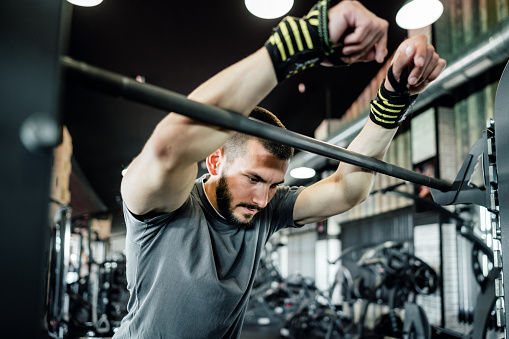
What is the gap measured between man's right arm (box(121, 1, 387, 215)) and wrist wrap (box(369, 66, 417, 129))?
252mm

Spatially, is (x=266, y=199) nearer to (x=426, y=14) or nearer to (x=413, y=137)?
(x=426, y=14)

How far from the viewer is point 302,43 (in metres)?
0.87

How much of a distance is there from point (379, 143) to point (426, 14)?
241cm

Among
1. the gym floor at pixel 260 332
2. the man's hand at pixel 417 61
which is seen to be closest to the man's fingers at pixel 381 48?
the man's hand at pixel 417 61

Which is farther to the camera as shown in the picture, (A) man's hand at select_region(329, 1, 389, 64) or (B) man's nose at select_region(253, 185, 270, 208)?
(B) man's nose at select_region(253, 185, 270, 208)

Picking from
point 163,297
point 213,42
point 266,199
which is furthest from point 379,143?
point 213,42

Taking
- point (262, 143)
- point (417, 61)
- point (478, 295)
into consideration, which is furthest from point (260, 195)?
point (478, 295)

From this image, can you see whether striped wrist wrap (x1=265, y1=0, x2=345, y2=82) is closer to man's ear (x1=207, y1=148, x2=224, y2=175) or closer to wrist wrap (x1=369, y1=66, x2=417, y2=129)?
wrist wrap (x1=369, y1=66, x2=417, y2=129)

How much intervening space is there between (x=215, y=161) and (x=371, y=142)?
60cm

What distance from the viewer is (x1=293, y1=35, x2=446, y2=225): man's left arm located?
110 centimetres

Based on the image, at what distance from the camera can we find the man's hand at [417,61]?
1.08 meters

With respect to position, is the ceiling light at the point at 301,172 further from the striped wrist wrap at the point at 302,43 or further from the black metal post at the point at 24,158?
the black metal post at the point at 24,158

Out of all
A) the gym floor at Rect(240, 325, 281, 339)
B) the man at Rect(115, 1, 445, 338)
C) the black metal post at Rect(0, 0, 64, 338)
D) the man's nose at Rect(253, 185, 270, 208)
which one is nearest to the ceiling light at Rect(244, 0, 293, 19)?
the man at Rect(115, 1, 445, 338)

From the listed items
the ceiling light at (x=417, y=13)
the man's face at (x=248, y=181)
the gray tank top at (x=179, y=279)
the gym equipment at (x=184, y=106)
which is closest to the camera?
the gym equipment at (x=184, y=106)
